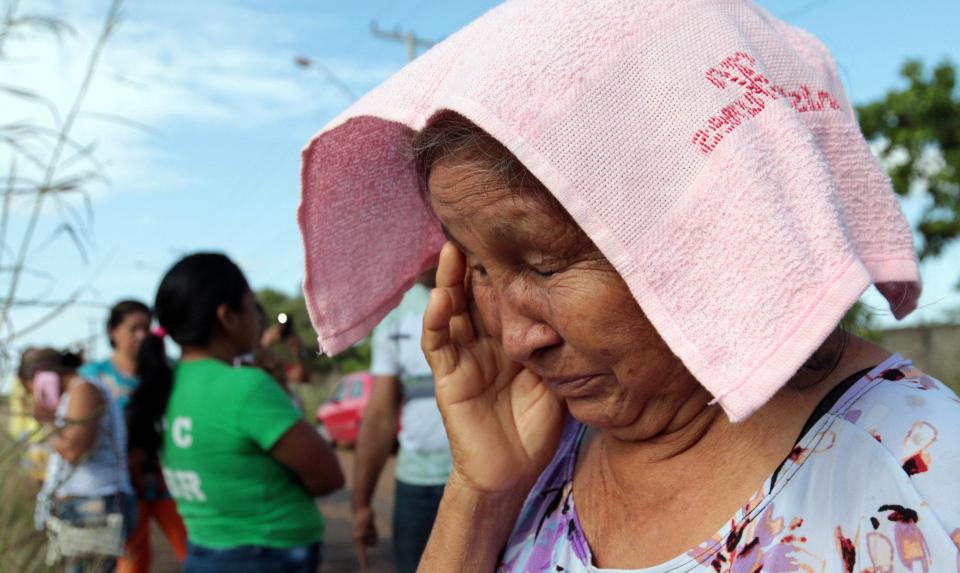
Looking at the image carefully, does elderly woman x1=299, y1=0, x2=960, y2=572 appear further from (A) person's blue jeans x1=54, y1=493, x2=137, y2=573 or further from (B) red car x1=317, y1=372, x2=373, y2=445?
(B) red car x1=317, y1=372, x2=373, y2=445

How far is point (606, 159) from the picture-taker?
3.72ft

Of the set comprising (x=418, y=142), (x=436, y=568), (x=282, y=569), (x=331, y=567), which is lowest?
(x=331, y=567)

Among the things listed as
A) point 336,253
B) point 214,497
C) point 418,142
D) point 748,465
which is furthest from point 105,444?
point 748,465

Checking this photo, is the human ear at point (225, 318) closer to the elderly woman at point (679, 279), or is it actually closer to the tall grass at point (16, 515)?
the tall grass at point (16, 515)

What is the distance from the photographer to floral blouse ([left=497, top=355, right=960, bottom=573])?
1094mm

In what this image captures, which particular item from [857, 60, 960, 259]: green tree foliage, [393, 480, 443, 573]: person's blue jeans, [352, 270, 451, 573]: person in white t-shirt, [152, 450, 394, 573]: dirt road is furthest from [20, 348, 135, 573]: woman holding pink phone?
[857, 60, 960, 259]: green tree foliage

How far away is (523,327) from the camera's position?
1433 mm

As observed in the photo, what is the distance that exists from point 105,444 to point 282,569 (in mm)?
1741

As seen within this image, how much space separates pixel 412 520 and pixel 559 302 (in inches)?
115

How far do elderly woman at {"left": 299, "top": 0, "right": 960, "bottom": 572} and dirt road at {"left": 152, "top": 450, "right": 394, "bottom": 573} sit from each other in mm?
6563

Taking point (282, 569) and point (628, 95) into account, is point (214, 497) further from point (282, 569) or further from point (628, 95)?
point (628, 95)

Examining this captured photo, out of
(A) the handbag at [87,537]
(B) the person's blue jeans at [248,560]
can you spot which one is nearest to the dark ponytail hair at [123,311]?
(A) the handbag at [87,537]

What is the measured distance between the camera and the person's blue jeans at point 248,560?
3578mm

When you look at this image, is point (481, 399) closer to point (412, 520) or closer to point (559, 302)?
point (559, 302)
